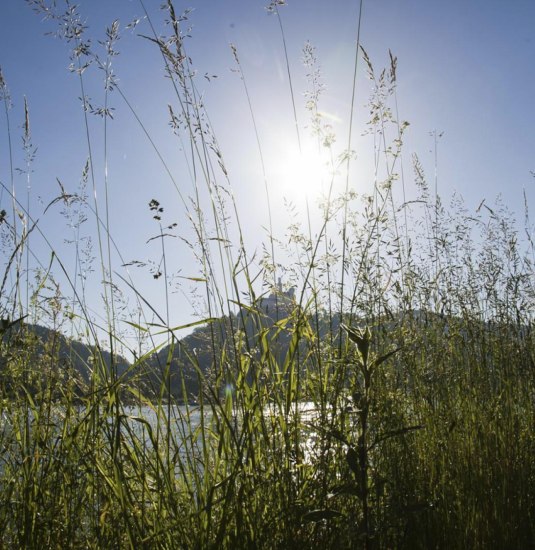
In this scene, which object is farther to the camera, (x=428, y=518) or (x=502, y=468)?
(x=502, y=468)

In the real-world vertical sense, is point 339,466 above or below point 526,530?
above

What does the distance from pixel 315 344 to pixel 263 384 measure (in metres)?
0.24

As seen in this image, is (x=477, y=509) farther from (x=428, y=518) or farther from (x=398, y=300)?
(x=398, y=300)

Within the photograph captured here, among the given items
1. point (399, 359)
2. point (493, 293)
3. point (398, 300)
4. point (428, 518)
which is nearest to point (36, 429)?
point (428, 518)

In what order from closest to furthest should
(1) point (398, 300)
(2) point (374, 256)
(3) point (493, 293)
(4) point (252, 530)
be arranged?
(4) point (252, 530) → (2) point (374, 256) → (1) point (398, 300) → (3) point (493, 293)

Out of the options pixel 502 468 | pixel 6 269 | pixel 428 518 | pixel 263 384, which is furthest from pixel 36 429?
pixel 502 468

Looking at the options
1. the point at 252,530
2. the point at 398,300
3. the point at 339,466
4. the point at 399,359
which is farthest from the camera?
the point at 398,300

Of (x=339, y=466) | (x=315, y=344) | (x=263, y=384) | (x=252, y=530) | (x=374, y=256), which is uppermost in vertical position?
(x=374, y=256)

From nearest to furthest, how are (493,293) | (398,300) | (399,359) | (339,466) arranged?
(339,466), (399,359), (398,300), (493,293)

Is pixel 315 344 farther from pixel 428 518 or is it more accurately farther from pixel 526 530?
pixel 526 530

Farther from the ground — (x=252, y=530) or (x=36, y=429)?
(x=36, y=429)

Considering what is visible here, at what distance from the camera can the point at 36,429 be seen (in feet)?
5.96

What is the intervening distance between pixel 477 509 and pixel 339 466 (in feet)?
1.73

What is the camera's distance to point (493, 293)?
3742 millimetres
